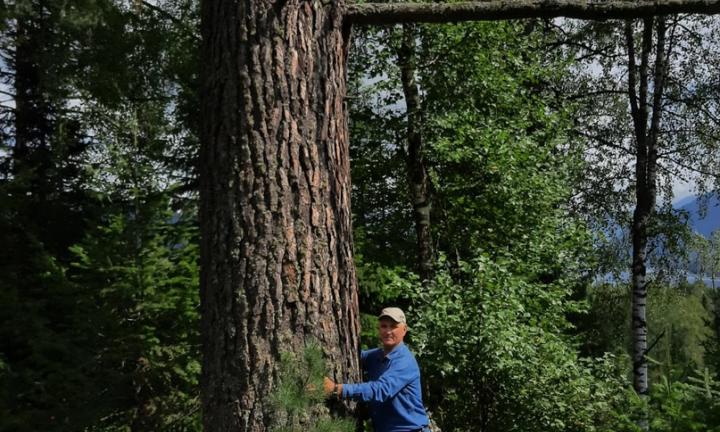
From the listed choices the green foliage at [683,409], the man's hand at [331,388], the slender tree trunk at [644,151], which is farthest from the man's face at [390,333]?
the slender tree trunk at [644,151]

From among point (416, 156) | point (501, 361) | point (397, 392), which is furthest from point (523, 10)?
point (416, 156)

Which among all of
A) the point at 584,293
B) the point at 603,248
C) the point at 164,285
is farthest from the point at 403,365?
the point at 584,293

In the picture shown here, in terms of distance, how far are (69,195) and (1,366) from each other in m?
5.78

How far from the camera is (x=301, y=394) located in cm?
319

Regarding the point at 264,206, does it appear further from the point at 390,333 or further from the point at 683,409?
the point at 683,409

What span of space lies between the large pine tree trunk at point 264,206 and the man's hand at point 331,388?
2.2 inches

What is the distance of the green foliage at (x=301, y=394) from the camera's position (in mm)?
3150

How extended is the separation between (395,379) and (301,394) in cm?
81

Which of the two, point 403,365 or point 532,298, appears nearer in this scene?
point 403,365

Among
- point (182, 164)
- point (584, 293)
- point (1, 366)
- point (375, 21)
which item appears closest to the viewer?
point (375, 21)

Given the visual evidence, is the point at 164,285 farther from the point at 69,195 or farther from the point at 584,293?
the point at 584,293

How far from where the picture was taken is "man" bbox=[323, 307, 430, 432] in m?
3.94

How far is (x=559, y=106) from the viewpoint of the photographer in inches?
574

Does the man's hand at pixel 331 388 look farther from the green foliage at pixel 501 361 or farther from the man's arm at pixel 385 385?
the green foliage at pixel 501 361
